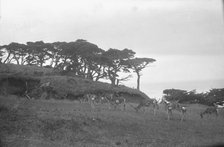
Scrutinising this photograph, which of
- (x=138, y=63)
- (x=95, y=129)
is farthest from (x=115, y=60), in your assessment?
(x=95, y=129)

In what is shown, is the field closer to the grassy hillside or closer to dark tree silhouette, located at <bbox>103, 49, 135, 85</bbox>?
the grassy hillside

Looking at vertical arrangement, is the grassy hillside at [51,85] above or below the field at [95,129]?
A: above

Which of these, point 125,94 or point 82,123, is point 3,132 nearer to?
point 82,123

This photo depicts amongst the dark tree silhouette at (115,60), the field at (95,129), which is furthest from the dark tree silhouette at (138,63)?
the field at (95,129)

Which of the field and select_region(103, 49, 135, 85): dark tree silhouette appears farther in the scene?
select_region(103, 49, 135, 85): dark tree silhouette

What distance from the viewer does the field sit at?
16578 millimetres

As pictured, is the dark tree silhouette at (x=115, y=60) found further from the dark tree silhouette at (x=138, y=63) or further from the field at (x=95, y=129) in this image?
the field at (x=95, y=129)

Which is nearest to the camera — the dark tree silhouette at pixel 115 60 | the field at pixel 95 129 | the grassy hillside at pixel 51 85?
the field at pixel 95 129

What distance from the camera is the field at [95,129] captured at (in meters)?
16.6

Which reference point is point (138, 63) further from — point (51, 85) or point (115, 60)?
point (51, 85)

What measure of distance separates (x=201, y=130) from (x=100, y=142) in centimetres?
718

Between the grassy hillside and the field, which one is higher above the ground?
the grassy hillside

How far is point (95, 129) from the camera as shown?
19031mm

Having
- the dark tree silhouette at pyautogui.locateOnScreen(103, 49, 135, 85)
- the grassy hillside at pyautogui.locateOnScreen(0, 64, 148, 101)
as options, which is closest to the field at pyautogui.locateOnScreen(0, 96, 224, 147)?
the grassy hillside at pyautogui.locateOnScreen(0, 64, 148, 101)
